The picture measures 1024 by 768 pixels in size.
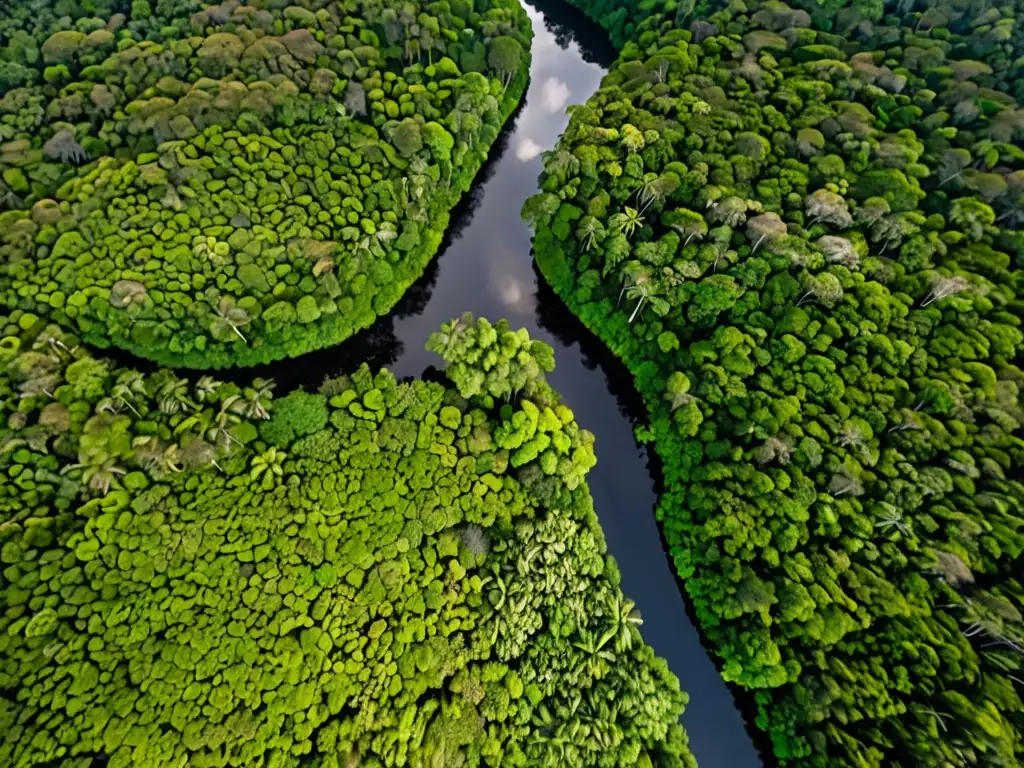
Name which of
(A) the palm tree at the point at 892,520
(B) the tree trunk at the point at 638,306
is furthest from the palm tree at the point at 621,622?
(B) the tree trunk at the point at 638,306

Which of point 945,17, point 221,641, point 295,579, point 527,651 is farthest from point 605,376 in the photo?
point 945,17

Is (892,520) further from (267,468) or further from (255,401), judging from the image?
(255,401)

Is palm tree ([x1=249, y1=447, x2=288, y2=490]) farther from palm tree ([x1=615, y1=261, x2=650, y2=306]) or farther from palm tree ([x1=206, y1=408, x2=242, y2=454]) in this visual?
palm tree ([x1=615, y1=261, x2=650, y2=306])

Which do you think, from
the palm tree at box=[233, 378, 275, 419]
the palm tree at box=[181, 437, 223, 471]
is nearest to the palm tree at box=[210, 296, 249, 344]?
the palm tree at box=[233, 378, 275, 419]

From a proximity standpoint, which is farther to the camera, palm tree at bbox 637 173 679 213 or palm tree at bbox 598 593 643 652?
palm tree at bbox 637 173 679 213

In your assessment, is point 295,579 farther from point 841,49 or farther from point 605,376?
point 841,49

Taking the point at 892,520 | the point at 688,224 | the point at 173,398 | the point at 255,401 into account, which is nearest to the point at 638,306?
the point at 688,224
